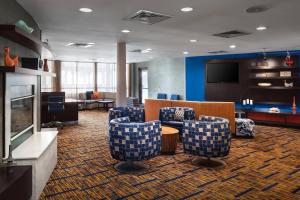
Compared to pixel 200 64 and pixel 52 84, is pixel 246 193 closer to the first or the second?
pixel 200 64

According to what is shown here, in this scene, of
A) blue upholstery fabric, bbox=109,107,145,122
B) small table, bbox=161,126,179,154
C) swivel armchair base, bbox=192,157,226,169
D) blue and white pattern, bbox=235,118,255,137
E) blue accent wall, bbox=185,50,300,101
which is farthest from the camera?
blue accent wall, bbox=185,50,300,101

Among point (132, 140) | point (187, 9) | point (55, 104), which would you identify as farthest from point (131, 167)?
point (55, 104)

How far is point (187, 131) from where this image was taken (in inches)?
171

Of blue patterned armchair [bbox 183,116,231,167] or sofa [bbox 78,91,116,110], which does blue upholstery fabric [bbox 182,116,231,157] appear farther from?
sofa [bbox 78,91,116,110]

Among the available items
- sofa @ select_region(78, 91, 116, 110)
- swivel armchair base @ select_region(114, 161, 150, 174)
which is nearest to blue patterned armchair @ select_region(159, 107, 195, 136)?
swivel armchair base @ select_region(114, 161, 150, 174)

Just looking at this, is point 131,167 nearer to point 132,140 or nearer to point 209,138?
point 132,140

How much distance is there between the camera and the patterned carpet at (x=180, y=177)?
131 inches

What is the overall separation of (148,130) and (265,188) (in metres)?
1.81

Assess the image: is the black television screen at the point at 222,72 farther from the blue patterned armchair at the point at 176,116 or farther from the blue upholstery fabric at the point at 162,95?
the blue patterned armchair at the point at 176,116

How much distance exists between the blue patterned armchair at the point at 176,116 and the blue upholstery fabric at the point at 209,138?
167cm

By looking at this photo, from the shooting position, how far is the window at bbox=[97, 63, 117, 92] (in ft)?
47.8

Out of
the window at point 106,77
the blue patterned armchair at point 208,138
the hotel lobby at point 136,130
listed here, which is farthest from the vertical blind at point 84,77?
the blue patterned armchair at point 208,138

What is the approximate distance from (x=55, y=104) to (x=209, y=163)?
5.40 meters

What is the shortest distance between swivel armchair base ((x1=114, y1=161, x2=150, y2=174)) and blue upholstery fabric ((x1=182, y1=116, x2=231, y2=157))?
89 cm
